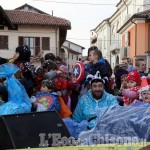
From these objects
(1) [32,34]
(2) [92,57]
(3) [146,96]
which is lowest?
(3) [146,96]

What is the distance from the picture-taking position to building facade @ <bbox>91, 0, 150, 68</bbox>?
39.2 metres

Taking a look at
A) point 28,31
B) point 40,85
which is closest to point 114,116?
point 40,85

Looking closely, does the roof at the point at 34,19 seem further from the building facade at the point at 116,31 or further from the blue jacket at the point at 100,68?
the blue jacket at the point at 100,68

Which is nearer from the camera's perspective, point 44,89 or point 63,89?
point 44,89

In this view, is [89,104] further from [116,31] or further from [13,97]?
[116,31]

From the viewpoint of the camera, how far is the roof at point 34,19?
115 feet

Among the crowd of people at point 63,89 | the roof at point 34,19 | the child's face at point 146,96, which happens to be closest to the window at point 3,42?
the roof at point 34,19

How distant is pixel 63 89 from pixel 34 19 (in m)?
30.3

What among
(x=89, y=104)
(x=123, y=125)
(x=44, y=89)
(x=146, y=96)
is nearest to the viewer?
(x=123, y=125)

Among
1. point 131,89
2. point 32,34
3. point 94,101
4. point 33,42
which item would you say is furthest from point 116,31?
point 94,101

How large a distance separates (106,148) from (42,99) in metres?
2.74

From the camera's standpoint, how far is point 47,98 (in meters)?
Answer: 5.57

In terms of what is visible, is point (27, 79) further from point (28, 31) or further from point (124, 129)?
point (28, 31)

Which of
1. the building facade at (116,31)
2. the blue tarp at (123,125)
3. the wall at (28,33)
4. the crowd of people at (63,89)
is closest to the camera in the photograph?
the blue tarp at (123,125)
